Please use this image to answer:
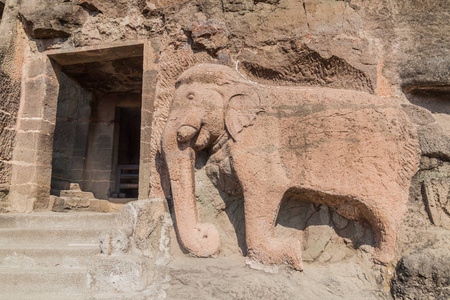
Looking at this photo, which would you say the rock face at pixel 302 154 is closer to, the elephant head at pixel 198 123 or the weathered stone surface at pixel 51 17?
the elephant head at pixel 198 123

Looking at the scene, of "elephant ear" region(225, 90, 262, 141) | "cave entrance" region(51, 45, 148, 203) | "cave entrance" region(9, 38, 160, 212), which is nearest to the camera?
"elephant ear" region(225, 90, 262, 141)

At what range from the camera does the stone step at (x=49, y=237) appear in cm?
348

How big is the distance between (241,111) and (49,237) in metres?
2.15

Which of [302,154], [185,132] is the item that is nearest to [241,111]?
[185,132]

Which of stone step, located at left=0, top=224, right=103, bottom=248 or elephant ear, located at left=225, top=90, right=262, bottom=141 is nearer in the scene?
elephant ear, located at left=225, top=90, right=262, bottom=141

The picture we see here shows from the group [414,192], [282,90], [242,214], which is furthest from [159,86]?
[414,192]

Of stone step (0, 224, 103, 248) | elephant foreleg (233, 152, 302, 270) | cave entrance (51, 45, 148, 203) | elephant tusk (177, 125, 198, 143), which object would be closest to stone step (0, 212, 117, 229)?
stone step (0, 224, 103, 248)

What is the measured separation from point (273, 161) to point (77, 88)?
544 cm

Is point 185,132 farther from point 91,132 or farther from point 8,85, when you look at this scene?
point 91,132

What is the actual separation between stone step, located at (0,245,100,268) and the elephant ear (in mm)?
1523

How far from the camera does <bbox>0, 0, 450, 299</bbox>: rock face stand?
8.32ft

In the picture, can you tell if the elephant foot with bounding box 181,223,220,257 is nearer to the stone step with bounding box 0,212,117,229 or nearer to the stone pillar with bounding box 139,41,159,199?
the stone pillar with bounding box 139,41,159,199

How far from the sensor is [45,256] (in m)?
3.24

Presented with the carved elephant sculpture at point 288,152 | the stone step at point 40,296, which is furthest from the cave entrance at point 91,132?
the carved elephant sculpture at point 288,152
